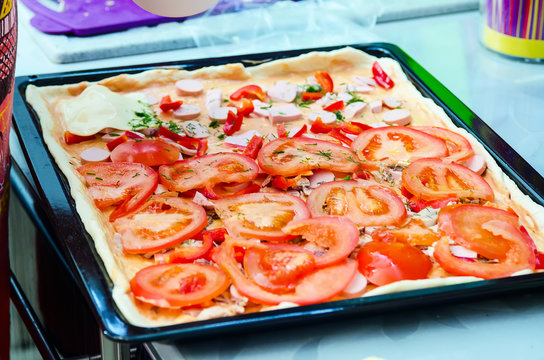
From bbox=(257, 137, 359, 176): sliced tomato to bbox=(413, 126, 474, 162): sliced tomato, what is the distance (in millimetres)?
232

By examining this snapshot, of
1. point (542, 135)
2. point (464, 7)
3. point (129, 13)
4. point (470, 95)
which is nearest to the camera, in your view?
point (542, 135)

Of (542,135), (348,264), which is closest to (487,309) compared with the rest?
(348,264)

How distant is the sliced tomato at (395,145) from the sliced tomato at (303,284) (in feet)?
1.58

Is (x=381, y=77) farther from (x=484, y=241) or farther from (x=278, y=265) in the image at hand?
(x=278, y=265)

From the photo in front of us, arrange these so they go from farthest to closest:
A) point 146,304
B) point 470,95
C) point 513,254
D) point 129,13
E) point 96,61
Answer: point 129,13 → point 96,61 → point 470,95 → point 513,254 → point 146,304

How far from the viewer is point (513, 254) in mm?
1361

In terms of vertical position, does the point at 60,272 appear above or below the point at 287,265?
below

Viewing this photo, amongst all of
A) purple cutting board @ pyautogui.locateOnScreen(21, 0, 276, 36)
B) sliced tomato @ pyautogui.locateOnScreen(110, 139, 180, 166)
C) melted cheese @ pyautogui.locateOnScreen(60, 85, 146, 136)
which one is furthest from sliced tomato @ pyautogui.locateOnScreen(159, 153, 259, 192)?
purple cutting board @ pyautogui.locateOnScreen(21, 0, 276, 36)

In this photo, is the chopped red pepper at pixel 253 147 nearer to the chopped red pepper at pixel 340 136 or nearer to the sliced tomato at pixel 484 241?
the chopped red pepper at pixel 340 136

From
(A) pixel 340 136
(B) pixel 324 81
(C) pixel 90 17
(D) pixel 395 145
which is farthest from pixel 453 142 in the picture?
(C) pixel 90 17

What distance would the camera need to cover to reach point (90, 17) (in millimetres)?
2561

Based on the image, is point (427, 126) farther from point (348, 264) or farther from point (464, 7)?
point (464, 7)

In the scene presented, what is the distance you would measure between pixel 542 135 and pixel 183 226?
1.08 metres

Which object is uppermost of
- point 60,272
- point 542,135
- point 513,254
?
point 513,254
